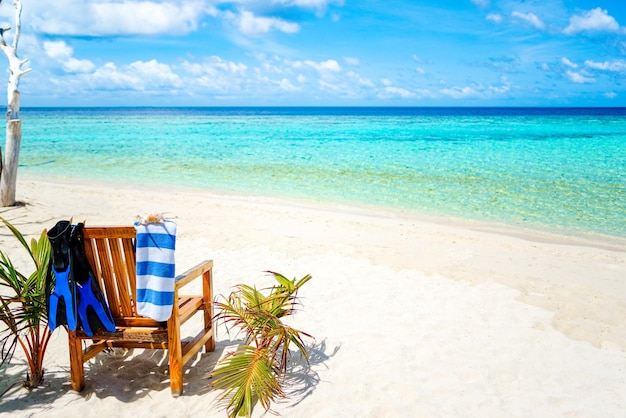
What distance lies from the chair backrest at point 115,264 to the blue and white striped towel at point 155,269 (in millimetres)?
93

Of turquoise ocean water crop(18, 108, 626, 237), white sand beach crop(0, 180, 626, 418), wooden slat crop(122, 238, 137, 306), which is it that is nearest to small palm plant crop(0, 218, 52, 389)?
white sand beach crop(0, 180, 626, 418)

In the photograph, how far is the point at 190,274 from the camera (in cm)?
323

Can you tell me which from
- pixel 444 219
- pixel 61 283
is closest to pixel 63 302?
pixel 61 283

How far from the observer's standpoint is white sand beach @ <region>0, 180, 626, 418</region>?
3.14 metres

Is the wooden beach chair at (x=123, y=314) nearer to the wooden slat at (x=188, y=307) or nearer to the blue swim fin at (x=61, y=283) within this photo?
the wooden slat at (x=188, y=307)

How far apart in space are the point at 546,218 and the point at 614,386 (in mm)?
6824

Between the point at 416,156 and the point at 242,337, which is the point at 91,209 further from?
the point at 416,156

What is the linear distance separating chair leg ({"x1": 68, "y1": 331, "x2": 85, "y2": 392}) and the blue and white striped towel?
1.88ft

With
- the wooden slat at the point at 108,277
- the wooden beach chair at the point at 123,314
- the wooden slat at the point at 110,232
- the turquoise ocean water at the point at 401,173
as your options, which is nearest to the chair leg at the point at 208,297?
the wooden beach chair at the point at 123,314

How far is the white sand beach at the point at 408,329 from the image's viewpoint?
314cm

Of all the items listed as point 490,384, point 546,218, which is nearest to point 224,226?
point 490,384

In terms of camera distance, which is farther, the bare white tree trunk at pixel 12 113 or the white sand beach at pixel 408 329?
the bare white tree trunk at pixel 12 113

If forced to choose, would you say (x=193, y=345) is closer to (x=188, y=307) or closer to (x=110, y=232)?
(x=188, y=307)

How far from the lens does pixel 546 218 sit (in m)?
9.59
